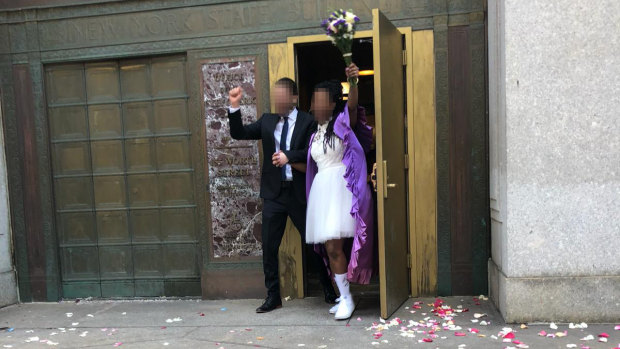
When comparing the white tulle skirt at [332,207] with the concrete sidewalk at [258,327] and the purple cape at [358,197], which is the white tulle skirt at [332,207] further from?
the concrete sidewalk at [258,327]

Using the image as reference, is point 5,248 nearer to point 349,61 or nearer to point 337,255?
point 337,255

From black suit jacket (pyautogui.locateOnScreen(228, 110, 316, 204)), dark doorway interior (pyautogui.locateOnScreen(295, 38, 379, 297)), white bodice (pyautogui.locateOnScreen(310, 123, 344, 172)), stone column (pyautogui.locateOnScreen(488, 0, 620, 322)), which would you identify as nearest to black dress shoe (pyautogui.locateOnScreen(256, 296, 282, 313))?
black suit jacket (pyautogui.locateOnScreen(228, 110, 316, 204))

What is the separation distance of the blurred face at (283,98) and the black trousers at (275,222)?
69cm

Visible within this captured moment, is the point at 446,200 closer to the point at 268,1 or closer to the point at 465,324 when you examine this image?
the point at 465,324

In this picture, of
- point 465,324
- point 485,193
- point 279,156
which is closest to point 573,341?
point 465,324

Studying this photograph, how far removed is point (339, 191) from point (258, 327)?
1327 millimetres

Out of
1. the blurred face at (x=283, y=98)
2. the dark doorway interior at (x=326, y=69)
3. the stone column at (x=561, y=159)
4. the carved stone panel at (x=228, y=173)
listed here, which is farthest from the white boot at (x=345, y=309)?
the blurred face at (x=283, y=98)

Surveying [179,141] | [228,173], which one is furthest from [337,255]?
[179,141]

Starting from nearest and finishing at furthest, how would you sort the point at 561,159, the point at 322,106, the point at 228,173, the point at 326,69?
the point at 561,159 < the point at 322,106 < the point at 228,173 < the point at 326,69

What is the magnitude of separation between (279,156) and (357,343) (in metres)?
1.67

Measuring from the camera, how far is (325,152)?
4.20 meters

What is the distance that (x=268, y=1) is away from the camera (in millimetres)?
4750

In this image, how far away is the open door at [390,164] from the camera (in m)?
3.91

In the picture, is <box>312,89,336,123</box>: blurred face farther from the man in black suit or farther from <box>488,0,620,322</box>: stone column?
<box>488,0,620,322</box>: stone column
